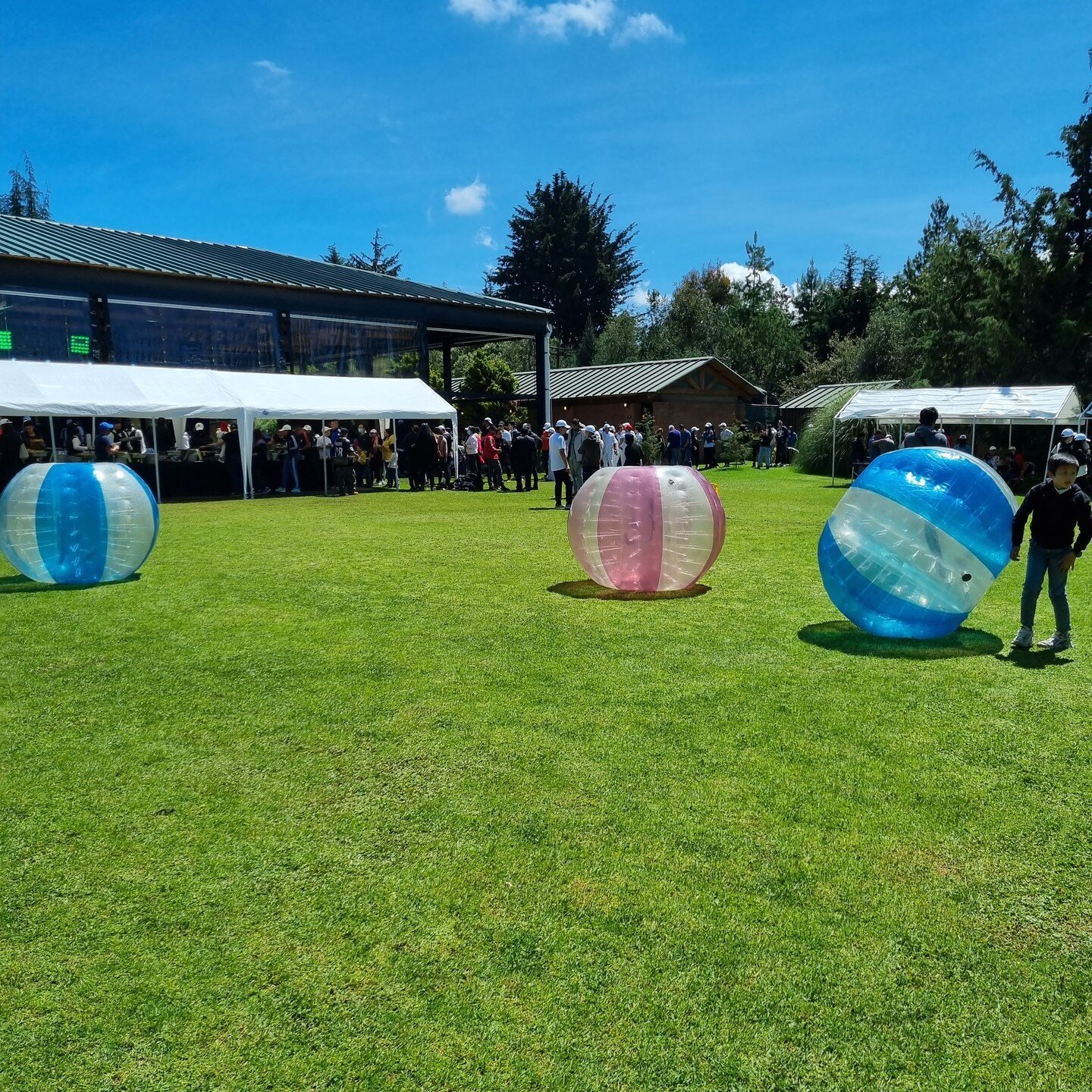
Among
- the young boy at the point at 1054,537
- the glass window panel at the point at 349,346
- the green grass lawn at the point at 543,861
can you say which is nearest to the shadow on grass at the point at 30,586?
the green grass lawn at the point at 543,861

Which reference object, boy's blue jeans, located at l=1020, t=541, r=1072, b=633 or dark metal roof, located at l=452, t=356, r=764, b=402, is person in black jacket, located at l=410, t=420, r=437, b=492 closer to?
dark metal roof, located at l=452, t=356, r=764, b=402

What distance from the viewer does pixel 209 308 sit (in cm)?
2312

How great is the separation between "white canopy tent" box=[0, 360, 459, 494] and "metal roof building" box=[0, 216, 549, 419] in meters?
0.95

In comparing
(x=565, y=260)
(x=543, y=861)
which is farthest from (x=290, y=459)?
(x=565, y=260)

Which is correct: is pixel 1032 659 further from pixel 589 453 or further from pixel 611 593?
pixel 589 453

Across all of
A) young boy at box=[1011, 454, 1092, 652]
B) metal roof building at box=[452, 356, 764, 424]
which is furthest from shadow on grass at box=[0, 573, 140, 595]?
metal roof building at box=[452, 356, 764, 424]

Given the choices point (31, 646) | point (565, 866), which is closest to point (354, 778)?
point (565, 866)

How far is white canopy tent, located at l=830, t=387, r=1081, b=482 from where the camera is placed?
21.6m

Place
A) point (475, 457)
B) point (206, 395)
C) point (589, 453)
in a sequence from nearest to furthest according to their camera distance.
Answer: point (589, 453)
point (206, 395)
point (475, 457)

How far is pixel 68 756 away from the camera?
471 cm

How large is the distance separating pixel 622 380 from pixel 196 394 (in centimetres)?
2256

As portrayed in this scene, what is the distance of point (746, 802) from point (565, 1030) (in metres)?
1.71

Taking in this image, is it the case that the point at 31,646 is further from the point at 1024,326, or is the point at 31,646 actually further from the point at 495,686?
the point at 1024,326

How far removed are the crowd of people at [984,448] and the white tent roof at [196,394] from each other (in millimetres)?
11890
